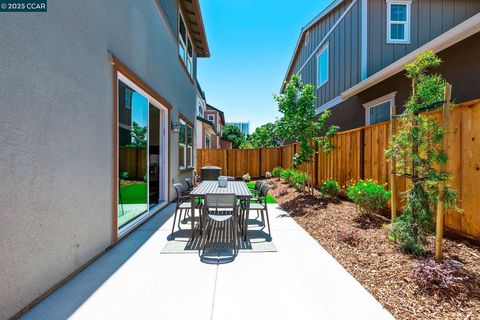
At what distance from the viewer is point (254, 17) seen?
34.2ft

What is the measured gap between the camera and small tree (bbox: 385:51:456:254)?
2.87 metres

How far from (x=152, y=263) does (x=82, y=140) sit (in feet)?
6.35

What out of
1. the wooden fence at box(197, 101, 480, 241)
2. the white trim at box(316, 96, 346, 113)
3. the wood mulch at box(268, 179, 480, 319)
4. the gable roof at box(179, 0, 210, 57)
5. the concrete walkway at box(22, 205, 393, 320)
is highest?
the gable roof at box(179, 0, 210, 57)

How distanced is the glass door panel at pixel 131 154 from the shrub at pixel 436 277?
4637mm

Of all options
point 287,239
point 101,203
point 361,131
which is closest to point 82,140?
point 101,203

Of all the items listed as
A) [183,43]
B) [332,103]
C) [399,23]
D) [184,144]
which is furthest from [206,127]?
[399,23]

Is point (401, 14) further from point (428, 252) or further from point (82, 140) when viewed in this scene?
point (82, 140)

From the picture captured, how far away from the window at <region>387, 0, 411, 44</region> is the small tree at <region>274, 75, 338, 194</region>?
13.2 feet

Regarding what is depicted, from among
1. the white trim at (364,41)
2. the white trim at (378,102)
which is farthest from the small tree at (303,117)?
the white trim at (364,41)

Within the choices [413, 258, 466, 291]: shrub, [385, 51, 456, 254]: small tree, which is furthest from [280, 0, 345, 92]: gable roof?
[413, 258, 466, 291]: shrub

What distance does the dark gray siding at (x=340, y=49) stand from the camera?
8.64 meters

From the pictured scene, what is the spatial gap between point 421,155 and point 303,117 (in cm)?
434

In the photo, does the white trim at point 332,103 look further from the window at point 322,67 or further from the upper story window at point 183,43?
Answer: the upper story window at point 183,43

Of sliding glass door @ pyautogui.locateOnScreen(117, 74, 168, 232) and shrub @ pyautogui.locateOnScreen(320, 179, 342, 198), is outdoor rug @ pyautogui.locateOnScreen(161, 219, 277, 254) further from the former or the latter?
shrub @ pyautogui.locateOnScreen(320, 179, 342, 198)
